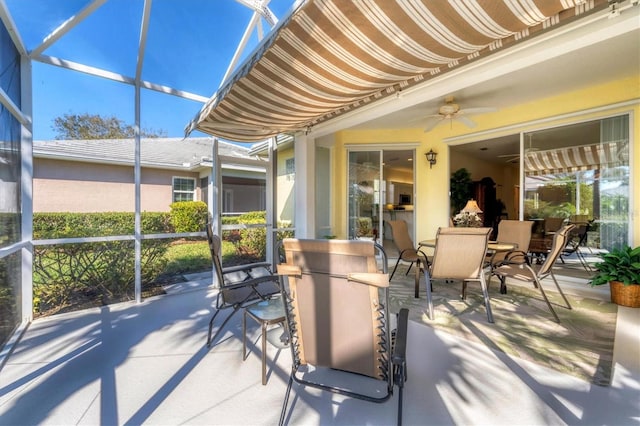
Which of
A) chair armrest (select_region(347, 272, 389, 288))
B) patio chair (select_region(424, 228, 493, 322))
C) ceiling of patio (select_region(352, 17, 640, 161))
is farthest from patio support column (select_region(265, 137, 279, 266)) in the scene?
chair armrest (select_region(347, 272, 389, 288))

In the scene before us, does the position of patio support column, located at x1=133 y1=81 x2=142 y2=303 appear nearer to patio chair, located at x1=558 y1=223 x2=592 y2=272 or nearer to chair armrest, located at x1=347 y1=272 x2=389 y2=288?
chair armrest, located at x1=347 y1=272 x2=389 y2=288

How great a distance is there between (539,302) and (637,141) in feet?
9.61

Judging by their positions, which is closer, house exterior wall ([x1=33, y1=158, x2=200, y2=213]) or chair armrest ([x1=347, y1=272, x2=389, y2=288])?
chair armrest ([x1=347, y1=272, x2=389, y2=288])

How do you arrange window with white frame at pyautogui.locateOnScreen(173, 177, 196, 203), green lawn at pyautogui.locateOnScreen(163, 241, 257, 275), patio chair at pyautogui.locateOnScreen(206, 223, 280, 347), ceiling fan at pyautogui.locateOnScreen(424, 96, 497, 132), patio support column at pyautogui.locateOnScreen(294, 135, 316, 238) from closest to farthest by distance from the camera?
patio chair at pyautogui.locateOnScreen(206, 223, 280, 347), ceiling fan at pyautogui.locateOnScreen(424, 96, 497, 132), green lawn at pyautogui.locateOnScreen(163, 241, 257, 275), patio support column at pyautogui.locateOnScreen(294, 135, 316, 238), window with white frame at pyautogui.locateOnScreen(173, 177, 196, 203)

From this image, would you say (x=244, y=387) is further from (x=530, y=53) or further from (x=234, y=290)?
(x=530, y=53)

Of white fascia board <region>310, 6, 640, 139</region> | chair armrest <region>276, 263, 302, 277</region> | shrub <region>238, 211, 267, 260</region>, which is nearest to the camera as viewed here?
chair armrest <region>276, 263, 302, 277</region>

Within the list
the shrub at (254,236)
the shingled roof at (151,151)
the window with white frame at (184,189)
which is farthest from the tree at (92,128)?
the shrub at (254,236)

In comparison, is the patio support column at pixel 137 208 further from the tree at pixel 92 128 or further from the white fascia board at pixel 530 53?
the white fascia board at pixel 530 53

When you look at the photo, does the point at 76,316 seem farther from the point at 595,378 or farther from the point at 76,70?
the point at 595,378

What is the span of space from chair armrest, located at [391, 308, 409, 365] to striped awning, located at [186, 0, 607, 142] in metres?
2.12

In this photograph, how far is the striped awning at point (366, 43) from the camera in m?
1.88

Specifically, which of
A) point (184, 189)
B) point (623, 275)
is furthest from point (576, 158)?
point (184, 189)

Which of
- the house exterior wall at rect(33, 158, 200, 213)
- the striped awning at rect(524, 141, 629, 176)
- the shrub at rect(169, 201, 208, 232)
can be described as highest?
the striped awning at rect(524, 141, 629, 176)

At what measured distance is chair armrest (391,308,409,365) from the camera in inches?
56.2
